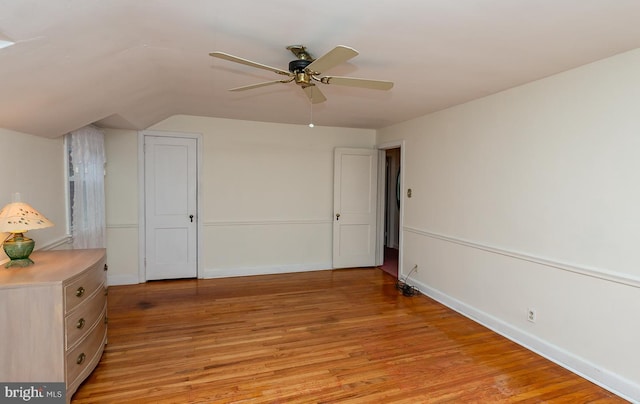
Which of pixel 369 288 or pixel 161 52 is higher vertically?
pixel 161 52

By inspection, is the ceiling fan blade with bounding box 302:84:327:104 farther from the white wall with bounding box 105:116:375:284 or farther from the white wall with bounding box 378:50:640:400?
the white wall with bounding box 105:116:375:284

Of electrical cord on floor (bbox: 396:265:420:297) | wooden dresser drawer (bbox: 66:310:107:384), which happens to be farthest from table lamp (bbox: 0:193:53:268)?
electrical cord on floor (bbox: 396:265:420:297)

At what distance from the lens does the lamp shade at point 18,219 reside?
2188mm

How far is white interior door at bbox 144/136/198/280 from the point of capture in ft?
15.4

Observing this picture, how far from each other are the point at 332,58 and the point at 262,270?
4021mm

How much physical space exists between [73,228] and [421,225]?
14.2 ft

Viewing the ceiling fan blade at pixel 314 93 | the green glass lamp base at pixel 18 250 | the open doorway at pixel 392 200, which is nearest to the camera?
the green glass lamp base at pixel 18 250

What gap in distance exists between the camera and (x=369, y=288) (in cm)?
466

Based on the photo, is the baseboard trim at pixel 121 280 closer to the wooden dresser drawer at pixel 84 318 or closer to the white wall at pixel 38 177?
the white wall at pixel 38 177

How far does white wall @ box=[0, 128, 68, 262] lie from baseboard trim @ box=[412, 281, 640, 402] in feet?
14.4

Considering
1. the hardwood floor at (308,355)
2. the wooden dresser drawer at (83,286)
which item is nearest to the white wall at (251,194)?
the hardwood floor at (308,355)

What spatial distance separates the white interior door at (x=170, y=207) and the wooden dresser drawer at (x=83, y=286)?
2.08 m

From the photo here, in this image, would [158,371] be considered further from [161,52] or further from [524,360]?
[524,360]

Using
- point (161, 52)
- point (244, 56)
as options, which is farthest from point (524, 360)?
point (161, 52)
